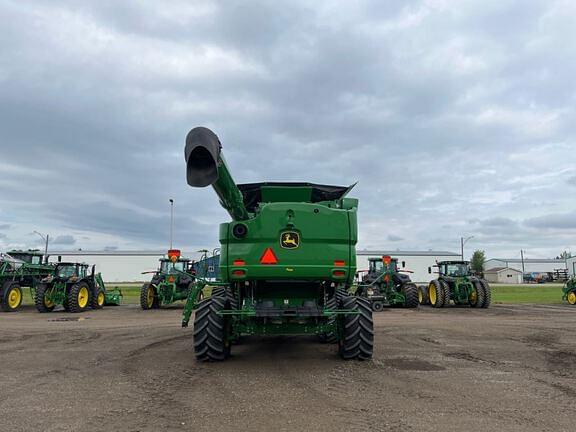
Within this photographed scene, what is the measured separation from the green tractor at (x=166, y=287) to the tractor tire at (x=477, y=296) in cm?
1331

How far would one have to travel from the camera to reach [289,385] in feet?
20.9

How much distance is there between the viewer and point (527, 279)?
91.2 metres

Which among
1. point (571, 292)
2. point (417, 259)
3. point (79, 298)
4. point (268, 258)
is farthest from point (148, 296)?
point (417, 259)

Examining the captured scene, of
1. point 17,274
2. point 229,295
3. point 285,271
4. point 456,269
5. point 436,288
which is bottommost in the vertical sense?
point 229,295

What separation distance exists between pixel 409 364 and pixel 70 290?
17044mm

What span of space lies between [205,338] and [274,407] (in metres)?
2.80

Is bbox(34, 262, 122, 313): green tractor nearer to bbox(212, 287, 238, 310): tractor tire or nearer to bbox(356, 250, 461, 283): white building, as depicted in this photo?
bbox(212, 287, 238, 310): tractor tire

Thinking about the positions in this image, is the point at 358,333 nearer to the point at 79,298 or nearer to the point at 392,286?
the point at 392,286

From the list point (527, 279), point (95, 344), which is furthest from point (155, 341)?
point (527, 279)

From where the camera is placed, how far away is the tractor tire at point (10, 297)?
19609 mm

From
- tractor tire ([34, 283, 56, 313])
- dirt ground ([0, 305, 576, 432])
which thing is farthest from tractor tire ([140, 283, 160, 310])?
dirt ground ([0, 305, 576, 432])

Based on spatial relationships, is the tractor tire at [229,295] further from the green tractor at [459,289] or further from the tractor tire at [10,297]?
the green tractor at [459,289]

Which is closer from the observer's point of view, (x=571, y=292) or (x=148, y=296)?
(x=148, y=296)

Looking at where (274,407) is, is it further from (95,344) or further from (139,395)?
(95,344)
